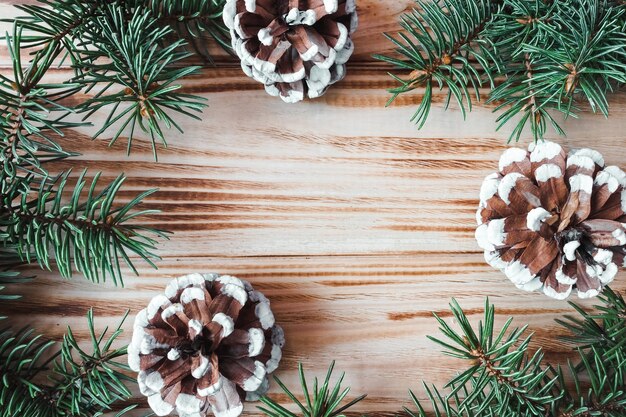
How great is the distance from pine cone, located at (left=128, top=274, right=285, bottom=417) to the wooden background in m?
0.07

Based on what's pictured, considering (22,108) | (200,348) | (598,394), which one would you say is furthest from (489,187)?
(22,108)

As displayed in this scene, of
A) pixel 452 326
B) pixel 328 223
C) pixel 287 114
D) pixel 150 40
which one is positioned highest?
pixel 150 40

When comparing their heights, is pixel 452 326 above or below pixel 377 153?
below

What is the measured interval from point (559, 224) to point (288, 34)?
0.36m

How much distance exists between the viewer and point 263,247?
73 centimetres

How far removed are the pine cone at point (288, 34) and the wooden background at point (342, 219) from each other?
0.08 metres

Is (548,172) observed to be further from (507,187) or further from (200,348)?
(200,348)

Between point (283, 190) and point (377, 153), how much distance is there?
4.8 inches

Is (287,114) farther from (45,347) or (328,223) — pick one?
(45,347)

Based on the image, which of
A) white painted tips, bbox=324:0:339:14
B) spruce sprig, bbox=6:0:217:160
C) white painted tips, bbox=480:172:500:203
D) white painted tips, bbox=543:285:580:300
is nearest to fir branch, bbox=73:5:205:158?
spruce sprig, bbox=6:0:217:160

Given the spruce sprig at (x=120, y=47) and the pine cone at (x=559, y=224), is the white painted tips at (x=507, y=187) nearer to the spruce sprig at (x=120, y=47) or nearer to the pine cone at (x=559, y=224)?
the pine cone at (x=559, y=224)

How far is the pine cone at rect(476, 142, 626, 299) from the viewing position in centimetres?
64

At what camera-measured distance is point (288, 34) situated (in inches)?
25.5

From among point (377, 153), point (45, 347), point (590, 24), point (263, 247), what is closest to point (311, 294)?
point (263, 247)
